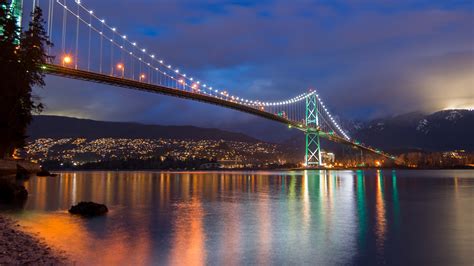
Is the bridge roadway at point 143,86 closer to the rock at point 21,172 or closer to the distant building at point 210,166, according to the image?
the rock at point 21,172

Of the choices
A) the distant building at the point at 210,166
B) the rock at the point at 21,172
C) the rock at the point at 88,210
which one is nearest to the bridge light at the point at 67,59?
the rock at the point at 88,210

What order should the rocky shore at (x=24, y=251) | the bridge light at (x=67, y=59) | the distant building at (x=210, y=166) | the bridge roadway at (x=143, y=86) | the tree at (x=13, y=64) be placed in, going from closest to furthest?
1. the rocky shore at (x=24, y=251)
2. the tree at (x=13, y=64)
3. the bridge roadway at (x=143, y=86)
4. the bridge light at (x=67, y=59)
5. the distant building at (x=210, y=166)

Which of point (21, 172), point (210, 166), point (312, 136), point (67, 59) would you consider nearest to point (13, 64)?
point (67, 59)

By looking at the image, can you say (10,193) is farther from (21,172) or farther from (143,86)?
(21,172)

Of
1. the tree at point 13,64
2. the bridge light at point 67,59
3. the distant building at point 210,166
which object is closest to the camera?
the tree at point 13,64

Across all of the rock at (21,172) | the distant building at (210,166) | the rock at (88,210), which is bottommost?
the rock at (88,210)

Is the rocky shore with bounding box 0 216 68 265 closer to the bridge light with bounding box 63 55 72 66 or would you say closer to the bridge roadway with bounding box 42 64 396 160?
the bridge roadway with bounding box 42 64 396 160

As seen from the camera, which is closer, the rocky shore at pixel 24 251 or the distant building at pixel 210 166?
the rocky shore at pixel 24 251

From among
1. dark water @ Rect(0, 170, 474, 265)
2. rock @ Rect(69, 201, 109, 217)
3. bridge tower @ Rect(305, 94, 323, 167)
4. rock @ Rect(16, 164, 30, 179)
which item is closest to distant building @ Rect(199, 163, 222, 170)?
bridge tower @ Rect(305, 94, 323, 167)
